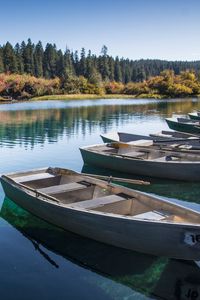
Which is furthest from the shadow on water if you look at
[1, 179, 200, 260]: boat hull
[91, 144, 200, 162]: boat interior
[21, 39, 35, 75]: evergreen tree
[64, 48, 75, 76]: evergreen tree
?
[21, 39, 35, 75]: evergreen tree

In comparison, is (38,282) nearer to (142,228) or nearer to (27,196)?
(142,228)

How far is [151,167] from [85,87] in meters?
107

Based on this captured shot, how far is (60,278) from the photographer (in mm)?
9938

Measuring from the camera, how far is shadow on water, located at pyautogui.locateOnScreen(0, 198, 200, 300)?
931 centimetres

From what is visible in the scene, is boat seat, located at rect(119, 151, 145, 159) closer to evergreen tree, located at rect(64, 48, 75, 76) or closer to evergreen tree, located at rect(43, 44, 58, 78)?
evergreen tree, located at rect(64, 48, 75, 76)

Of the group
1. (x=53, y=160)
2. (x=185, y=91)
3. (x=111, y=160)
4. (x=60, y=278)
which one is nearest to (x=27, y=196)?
(x=60, y=278)

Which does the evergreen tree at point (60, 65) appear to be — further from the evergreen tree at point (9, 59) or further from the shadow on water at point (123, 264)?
the shadow on water at point (123, 264)

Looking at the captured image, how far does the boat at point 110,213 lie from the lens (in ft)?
31.7

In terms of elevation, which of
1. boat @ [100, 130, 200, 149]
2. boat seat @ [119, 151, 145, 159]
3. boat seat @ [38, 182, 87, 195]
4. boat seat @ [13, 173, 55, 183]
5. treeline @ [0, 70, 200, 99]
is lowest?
boat seat @ [38, 182, 87, 195]

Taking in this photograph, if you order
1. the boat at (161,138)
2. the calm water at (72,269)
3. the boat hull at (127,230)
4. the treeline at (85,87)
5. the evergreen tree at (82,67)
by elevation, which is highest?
the evergreen tree at (82,67)

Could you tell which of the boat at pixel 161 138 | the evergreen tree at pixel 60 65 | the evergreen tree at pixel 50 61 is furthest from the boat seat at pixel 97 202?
the evergreen tree at pixel 50 61

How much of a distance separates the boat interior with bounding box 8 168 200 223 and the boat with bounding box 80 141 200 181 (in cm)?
493

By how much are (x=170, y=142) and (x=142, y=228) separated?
1378 cm

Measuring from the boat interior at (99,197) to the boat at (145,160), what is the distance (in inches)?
194
